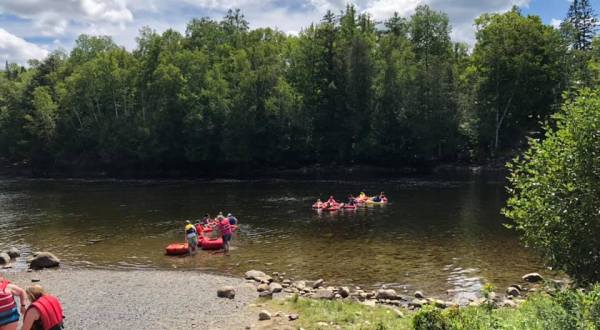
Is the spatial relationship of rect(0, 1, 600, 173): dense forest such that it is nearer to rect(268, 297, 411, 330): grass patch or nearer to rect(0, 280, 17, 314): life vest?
rect(268, 297, 411, 330): grass patch

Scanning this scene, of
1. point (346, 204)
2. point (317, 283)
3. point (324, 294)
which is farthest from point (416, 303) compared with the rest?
point (346, 204)

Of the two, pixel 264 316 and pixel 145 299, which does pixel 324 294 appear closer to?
pixel 264 316

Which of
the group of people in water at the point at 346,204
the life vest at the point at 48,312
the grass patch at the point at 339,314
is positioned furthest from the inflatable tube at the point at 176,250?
the life vest at the point at 48,312

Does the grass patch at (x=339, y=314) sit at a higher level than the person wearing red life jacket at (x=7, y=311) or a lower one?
lower

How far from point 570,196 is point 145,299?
47.7 feet

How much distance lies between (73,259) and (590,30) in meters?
90.1

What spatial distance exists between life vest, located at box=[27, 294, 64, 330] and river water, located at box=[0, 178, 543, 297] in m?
13.3

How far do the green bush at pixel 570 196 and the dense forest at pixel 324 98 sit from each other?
55015mm

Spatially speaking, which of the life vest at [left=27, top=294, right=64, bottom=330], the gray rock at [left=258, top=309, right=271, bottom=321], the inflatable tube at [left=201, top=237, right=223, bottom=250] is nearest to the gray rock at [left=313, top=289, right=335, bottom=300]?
the gray rock at [left=258, top=309, right=271, bottom=321]

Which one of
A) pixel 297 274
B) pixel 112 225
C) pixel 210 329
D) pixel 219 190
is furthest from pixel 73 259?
pixel 219 190

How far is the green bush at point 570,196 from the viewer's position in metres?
12.1

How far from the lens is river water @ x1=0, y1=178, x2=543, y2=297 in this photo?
2305 cm

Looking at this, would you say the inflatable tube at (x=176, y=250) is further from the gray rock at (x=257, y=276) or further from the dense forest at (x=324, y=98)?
the dense forest at (x=324, y=98)

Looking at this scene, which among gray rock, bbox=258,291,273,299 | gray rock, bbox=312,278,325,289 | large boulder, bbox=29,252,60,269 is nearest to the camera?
gray rock, bbox=258,291,273,299
